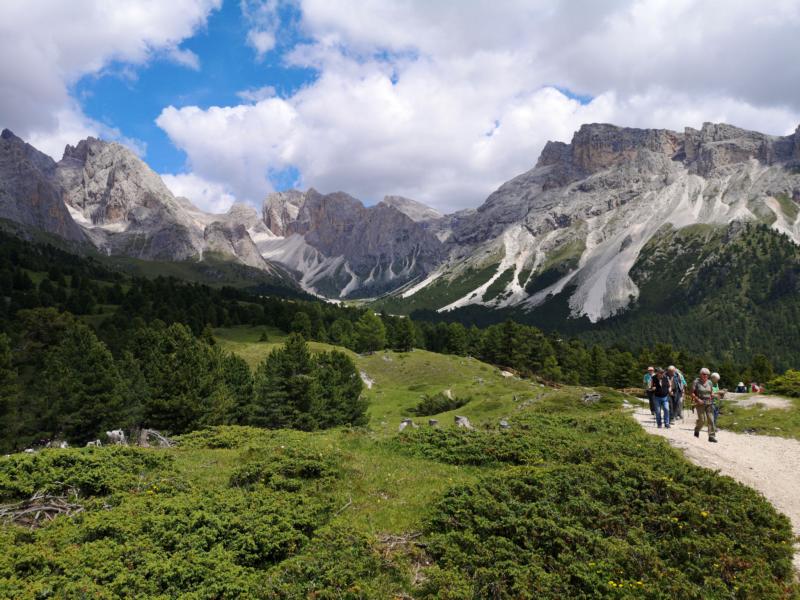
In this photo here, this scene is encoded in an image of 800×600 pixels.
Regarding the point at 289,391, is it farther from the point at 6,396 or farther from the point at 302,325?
the point at 302,325

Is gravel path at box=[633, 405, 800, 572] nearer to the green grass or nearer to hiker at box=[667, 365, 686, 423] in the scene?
the green grass

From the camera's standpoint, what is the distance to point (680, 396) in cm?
2973

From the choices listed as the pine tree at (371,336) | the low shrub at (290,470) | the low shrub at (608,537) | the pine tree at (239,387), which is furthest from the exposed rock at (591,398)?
the pine tree at (371,336)

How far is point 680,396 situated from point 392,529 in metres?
24.7

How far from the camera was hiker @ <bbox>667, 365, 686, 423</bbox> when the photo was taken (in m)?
28.9

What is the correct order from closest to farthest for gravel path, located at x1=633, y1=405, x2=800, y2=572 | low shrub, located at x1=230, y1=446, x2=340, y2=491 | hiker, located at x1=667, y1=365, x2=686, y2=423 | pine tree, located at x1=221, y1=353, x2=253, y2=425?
gravel path, located at x1=633, y1=405, x2=800, y2=572 → low shrub, located at x1=230, y1=446, x2=340, y2=491 → hiker, located at x1=667, y1=365, x2=686, y2=423 → pine tree, located at x1=221, y1=353, x2=253, y2=425

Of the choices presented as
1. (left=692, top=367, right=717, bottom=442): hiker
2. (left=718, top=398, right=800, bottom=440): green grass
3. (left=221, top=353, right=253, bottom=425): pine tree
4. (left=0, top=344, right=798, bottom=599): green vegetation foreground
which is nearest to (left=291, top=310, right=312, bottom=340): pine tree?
(left=221, top=353, right=253, bottom=425): pine tree


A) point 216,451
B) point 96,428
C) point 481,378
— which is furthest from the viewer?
point 481,378

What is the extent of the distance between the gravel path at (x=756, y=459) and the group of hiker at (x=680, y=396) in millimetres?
807

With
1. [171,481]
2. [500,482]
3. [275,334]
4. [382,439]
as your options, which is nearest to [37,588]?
[171,481]

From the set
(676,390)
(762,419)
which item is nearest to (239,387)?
(676,390)

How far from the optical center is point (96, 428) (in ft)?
155

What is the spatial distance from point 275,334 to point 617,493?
123 meters

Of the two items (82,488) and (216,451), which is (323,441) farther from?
(82,488)
